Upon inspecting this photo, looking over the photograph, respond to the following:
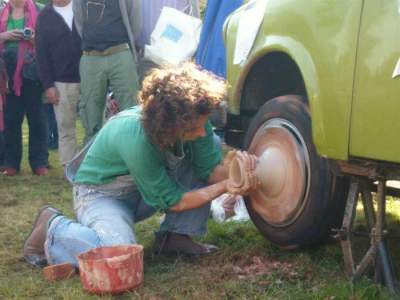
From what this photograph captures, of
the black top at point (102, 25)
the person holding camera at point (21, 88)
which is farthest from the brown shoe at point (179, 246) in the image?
the person holding camera at point (21, 88)

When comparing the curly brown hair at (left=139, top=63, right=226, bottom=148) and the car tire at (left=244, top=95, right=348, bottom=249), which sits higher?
the curly brown hair at (left=139, top=63, right=226, bottom=148)

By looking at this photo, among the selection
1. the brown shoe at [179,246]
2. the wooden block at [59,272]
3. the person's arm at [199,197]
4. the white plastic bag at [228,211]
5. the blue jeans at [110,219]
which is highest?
the person's arm at [199,197]

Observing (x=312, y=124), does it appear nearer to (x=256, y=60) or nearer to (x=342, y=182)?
(x=342, y=182)

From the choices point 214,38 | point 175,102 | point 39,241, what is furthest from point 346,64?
point 214,38

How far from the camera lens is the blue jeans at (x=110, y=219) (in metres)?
3.25

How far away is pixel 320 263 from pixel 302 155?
1.87ft

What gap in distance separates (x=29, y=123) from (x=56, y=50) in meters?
0.80

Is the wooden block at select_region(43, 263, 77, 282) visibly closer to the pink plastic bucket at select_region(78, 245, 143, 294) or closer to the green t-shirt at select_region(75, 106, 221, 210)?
the pink plastic bucket at select_region(78, 245, 143, 294)

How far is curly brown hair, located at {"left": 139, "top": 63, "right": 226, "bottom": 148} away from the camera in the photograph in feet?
9.86

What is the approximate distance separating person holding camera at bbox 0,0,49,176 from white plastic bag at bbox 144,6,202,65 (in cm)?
113

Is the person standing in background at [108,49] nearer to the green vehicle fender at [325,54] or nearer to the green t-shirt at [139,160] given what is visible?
the green t-shirt at [139,160]

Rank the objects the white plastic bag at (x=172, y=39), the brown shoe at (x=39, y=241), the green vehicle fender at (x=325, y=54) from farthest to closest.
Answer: the white plastic bag at (x=172, y=39)
the brown shoe at (x=39, y=241)
the green vehicle fender at (x=325, y=54)

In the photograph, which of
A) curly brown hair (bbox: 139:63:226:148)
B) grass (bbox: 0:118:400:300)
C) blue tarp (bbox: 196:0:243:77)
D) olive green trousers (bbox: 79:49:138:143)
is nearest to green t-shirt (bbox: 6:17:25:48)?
olive green trousers (bbox: 79:49:138:143)

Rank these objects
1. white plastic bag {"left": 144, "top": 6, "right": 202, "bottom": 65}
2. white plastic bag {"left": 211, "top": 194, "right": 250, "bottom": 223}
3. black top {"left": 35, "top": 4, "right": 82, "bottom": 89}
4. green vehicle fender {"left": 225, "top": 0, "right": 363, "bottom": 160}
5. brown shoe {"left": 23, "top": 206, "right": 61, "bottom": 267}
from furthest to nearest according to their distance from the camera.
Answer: black top {"left": 35, "top": 4, "right": 82, "bottom": 89}
white plastic bag {"left": 144, "top": 6, "right": 202, "bottom": 65}
white plastic bag {"left": 211, "top": 194, "right": 250, "bottom": 223}
brown shoe {"left": 23, "top": 206, "right": 61, "bottom": 267}
green vehicle fender {"left": 225, "top": 0, "right": 363, "bottom": 160}
